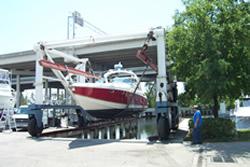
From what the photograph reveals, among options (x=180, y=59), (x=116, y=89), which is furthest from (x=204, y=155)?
(x=116, y=89)

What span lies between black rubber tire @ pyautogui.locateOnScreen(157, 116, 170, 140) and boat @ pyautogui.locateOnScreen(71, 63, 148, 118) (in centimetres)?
572

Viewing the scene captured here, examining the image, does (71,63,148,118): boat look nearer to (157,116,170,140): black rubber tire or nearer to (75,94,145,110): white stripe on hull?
Result: (75,94,145,110): white stripe on hull

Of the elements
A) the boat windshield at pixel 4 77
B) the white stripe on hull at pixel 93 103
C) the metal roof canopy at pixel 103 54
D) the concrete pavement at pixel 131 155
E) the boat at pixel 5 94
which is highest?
the metal roof canopy at pixel 103 54

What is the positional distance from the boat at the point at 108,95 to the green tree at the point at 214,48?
5819 millimetres

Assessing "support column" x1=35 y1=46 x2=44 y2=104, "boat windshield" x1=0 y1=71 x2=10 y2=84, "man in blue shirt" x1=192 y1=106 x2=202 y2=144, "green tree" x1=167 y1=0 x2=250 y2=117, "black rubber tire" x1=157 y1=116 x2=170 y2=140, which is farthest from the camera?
"boat windshield" x1=0 y1=71 x2=10 y2=84

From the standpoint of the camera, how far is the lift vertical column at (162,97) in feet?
46.5

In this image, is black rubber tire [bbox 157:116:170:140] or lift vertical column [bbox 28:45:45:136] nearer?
black rubber tire [bbox 157:116:170:140]

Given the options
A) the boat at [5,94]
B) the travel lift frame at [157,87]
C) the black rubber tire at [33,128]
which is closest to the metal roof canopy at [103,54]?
the boat at [5,94]

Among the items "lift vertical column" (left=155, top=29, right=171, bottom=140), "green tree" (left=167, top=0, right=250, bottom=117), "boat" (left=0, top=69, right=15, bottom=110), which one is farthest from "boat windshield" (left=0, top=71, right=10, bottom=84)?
"green tree" (left=167, top=0, right=250, bottom=117)

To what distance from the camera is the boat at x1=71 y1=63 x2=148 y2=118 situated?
1869 centimetres

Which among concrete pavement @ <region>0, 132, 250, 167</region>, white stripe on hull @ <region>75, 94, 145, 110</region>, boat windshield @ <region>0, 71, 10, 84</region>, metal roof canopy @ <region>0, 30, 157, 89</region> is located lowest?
concrete pavement @ <region>0, 132, 250, 167</region>

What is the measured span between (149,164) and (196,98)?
741cm

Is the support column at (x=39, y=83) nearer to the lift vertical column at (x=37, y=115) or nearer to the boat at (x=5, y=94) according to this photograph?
the lift vertical column at (x=37, y=115)

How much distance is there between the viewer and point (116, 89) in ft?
69.8
